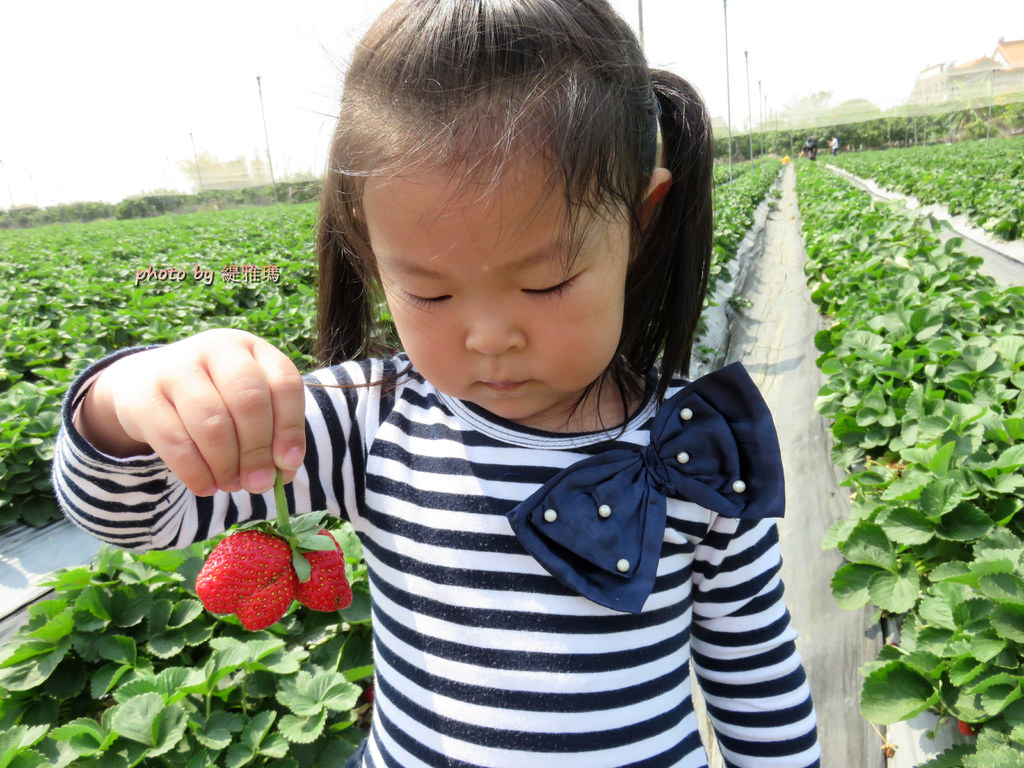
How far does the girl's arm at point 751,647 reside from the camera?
3.10 ft

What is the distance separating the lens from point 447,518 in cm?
95

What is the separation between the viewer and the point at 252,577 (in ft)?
2.65

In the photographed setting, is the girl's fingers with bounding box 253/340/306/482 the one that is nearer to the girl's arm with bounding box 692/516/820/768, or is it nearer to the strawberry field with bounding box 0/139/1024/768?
the girl's arm with bounding box 692/516/820/768

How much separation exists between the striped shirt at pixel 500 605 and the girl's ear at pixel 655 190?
0.28 meters

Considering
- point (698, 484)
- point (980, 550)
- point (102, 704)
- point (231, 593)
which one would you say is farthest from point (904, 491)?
point (102, 704)

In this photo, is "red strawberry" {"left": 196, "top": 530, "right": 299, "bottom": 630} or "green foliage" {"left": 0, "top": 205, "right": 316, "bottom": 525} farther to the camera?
"green foliage" {"left": 0, "top": 205, "right": 316, "bottom": 525}

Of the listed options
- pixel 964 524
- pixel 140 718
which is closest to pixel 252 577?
pixel 140 718

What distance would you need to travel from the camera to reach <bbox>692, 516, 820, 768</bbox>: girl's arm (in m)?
0.95

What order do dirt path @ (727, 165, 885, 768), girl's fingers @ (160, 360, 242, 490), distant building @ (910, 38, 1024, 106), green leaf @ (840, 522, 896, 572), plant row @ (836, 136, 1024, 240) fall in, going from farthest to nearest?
distant building @ (910, 38, 1024, 106) < plant row @ (836, 136, 1024, 240) < green leaf @ (840, 522, 896, 572) < dirt path @ (727, 165, 885, 768) < girl's fingers @ (160, 360, 242, 490)

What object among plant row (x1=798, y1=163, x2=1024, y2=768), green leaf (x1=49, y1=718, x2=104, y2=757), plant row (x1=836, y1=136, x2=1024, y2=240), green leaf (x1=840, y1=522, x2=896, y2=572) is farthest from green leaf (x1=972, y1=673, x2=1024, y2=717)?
plant row (x1=836, y1=136, x2=1024, y2=240)

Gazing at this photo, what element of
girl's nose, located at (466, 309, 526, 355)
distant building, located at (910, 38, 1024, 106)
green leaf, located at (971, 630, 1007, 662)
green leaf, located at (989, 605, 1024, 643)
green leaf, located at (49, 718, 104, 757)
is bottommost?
green leaf, located at (971, 630, 1007, 662)

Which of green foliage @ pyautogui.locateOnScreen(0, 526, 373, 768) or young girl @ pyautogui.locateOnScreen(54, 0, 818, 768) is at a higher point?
young girl @ pyautogui.locateOnScreen(54, 0, 818, 768)

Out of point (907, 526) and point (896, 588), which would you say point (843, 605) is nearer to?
point (896, 588)

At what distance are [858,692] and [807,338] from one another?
341 cm
